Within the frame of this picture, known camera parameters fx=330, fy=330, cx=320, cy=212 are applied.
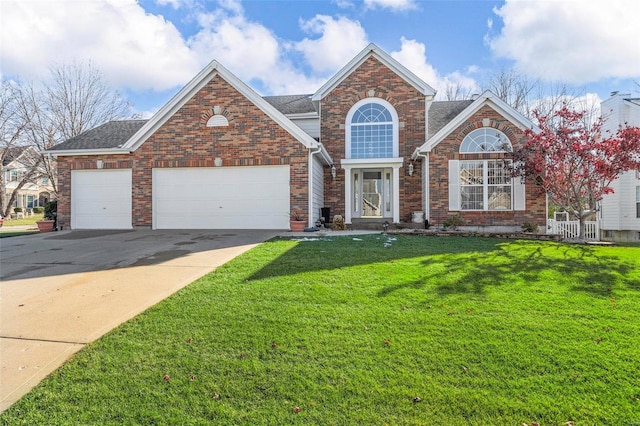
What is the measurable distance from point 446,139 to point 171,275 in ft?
38.1

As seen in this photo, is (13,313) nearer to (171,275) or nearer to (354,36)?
(171,275)

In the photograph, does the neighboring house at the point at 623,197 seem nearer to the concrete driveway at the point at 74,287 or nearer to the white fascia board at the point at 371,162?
the white fascia board at the point at 371,162

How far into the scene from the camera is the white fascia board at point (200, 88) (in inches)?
507

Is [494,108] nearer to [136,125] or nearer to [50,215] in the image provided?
[136,125]

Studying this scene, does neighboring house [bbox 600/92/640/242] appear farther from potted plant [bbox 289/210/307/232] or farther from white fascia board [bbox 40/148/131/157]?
white fascia board [bbox 40/148/131/157]

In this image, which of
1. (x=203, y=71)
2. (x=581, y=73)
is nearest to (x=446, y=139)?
(x=203, y=71)

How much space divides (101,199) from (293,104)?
10158mm

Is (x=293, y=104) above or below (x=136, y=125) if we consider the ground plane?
above

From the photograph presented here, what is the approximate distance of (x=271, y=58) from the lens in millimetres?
16875

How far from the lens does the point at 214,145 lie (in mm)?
13344

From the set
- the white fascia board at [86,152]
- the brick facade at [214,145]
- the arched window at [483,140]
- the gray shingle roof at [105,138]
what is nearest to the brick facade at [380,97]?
the arched window at [483,140]

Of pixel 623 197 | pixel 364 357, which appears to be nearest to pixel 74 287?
pixel 364 357

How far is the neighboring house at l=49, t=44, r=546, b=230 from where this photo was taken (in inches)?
515

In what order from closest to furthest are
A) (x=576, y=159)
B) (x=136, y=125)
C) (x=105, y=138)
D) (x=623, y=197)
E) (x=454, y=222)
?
(x=576, y=159)
(x=454, y=222)
(x=105, y=138)
(x=623, y=197)
(x=136, y=125)
